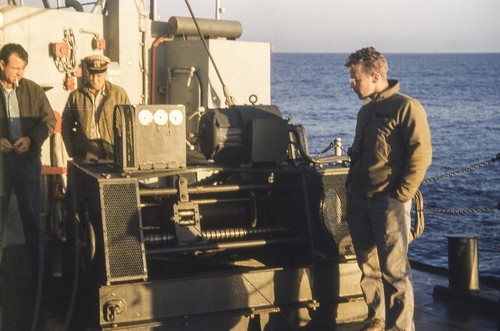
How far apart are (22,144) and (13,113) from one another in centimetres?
28

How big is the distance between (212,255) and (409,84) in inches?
3298

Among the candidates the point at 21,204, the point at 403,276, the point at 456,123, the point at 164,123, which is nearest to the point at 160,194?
the point at 164,123

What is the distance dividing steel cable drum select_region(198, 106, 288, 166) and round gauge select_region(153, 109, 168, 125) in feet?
1.47

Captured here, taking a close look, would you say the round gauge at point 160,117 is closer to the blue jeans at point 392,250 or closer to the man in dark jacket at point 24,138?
the man in dark jacket at point 24,138

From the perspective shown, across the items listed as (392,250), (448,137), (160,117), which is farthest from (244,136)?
(448,137)

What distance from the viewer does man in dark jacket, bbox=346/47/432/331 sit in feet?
15.3

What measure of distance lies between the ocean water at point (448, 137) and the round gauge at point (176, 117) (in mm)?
1554

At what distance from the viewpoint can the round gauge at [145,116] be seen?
530 centimetres

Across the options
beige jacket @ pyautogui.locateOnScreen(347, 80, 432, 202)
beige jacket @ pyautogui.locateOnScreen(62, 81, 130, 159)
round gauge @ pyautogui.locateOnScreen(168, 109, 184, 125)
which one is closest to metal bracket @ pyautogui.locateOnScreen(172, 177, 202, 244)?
round gauge @ pyautogui.locateOnScreen(168, 109, 184, 125)

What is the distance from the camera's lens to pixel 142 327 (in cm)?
488

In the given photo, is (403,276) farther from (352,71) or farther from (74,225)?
(74,225)

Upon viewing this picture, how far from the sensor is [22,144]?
5926 millimetres

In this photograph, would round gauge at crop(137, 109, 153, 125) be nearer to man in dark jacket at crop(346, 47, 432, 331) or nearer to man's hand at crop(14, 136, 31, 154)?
man's hand at crop(14, 136, 31, 154)

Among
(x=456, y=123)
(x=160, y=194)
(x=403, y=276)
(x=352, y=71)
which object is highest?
(x=352, y=71)
